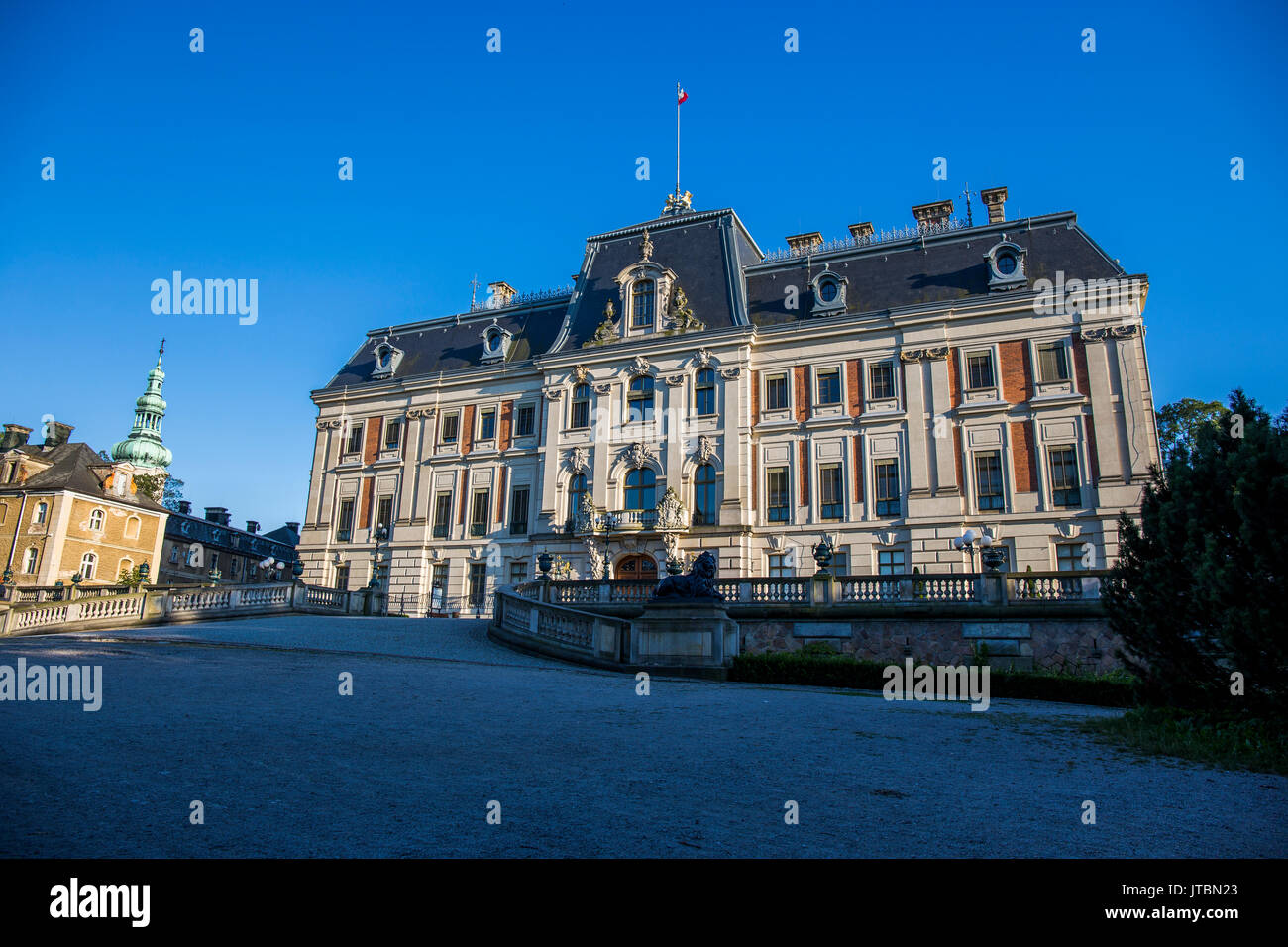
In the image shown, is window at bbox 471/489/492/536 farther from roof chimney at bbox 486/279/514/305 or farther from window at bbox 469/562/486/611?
roof chimney at bbox 486/279/514/305

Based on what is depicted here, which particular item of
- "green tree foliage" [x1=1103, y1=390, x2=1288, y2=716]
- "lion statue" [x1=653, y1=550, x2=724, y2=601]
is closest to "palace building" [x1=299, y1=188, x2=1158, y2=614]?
"lion statue" [x1=653, y1=550, x2=724, y2=601]

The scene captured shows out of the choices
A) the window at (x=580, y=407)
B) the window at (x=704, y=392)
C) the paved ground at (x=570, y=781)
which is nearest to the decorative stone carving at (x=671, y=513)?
the window at (x=704, y=392)

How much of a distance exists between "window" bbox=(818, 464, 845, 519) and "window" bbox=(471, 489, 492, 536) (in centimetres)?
1651

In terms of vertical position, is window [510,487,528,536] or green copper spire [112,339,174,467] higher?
green copper spire [112,339,174,467]

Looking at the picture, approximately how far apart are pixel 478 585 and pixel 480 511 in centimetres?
381

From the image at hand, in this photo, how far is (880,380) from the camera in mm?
33812

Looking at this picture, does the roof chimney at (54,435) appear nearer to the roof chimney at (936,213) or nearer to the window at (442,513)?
the window at (442,513)

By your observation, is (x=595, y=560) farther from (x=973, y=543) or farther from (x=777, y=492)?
(x=973, y=543)

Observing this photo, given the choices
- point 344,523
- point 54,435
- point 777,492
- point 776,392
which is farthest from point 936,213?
point 54,435

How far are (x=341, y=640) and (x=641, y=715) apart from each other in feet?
41.5

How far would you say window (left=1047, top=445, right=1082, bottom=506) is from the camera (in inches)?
1171
